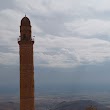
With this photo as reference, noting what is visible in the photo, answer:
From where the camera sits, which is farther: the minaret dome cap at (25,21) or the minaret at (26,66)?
the minaret dome cap at (25,21)

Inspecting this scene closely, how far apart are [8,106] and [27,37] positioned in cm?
11592

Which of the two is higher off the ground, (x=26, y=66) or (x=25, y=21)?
(x=25, y=21)

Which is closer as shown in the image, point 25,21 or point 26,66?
point 26,66

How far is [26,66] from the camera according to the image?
101 feet

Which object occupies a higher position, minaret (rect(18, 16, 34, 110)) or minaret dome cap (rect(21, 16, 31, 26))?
minaret dome cap (rect(21, 16, 31, 26))

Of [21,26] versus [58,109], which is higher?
[21,26]

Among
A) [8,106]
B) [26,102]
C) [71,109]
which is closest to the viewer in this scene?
[26,102]

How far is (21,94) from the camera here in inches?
1189

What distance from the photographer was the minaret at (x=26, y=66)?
30.1 meters

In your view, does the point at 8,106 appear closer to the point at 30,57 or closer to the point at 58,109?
the point at 58,109

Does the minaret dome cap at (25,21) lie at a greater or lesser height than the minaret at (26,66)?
greater

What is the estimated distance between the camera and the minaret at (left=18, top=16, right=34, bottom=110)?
3011 centimetres

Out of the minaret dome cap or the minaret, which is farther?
the minaret dome cap

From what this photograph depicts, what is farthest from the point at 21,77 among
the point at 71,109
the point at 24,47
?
the point at 71,109
